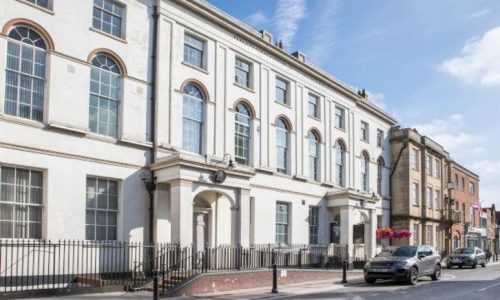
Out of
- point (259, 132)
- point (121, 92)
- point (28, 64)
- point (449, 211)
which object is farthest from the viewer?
point (449, 211)

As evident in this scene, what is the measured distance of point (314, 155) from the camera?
3078cm

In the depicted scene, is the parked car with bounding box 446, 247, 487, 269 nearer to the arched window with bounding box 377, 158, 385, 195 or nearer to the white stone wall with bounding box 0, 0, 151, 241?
the arched window with bounding box 377, 158, 385, 195

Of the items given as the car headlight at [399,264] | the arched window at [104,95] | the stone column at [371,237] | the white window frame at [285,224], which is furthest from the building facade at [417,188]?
the arched window at [104,95]

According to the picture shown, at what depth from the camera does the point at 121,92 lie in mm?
19719

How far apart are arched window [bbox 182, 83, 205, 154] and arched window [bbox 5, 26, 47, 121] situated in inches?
244

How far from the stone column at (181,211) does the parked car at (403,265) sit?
24.8 feet

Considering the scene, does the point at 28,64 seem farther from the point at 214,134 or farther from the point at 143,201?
the point at 214,134

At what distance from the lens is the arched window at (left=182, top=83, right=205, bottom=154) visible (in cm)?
2233

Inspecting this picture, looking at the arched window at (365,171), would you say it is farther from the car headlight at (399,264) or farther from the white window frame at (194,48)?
the white window frame at (194,48)

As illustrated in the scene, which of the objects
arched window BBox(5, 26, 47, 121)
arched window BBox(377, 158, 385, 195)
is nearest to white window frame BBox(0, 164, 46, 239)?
arched window BBox(5, 26, 47, 121)

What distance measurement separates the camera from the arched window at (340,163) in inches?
1289

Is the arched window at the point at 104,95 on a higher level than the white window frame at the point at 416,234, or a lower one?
higher

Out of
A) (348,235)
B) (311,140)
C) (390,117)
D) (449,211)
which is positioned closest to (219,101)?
(311,140)

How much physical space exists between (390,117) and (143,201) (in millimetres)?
25458
